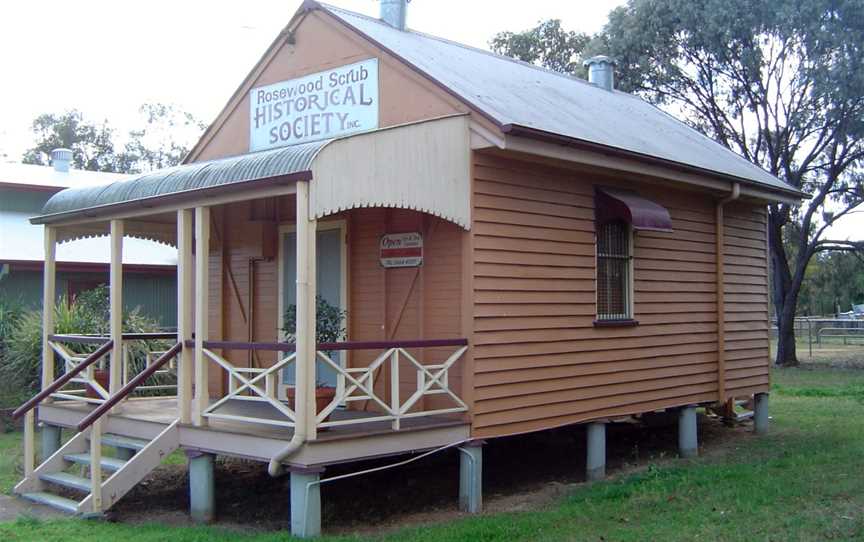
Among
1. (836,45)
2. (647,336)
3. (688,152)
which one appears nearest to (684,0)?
(836,45)

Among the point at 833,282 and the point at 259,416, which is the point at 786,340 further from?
the point at 833,282

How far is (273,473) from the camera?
807 centimetres

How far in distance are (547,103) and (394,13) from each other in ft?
8.06

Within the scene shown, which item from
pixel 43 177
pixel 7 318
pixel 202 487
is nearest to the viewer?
pixel 202 487

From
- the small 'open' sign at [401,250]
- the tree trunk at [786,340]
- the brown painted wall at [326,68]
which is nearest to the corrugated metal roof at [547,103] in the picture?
the brown painted wall at [326,68]

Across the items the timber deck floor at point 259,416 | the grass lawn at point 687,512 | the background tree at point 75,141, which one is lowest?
the grass lawn at point 687,512

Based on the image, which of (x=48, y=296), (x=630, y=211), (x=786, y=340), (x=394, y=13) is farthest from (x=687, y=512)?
(x=786, y=340)

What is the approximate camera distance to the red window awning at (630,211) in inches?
428

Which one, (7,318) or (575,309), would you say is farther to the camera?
(7,318)

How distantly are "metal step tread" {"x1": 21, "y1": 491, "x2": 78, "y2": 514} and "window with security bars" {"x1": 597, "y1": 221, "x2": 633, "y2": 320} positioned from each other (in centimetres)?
619

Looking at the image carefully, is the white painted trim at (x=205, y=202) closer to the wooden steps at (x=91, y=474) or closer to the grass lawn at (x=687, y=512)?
the wooden steps at (x=91, y=474)

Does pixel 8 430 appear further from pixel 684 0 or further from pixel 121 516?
pixel 684 0

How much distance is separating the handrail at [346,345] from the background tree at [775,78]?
1987cm

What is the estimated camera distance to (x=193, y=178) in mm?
9336
